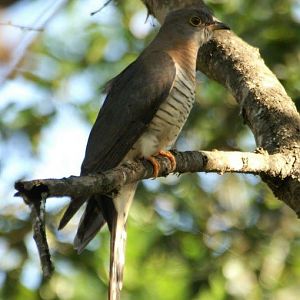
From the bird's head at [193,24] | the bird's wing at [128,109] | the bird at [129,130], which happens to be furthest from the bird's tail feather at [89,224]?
the bird's head at [193,24]

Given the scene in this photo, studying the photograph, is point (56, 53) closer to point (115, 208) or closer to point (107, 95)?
point (107, 95)

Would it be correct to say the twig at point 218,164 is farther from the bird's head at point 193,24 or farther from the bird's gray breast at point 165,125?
the bird's head at point 193,24

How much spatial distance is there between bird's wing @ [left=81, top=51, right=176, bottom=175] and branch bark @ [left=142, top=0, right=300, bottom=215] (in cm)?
24

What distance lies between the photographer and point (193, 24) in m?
3.98

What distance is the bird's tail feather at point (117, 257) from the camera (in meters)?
3.28

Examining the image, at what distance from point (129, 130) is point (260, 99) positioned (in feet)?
2.05

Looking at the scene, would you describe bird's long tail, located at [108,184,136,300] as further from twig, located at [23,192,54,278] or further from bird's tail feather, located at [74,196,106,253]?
twig, located at [23,192,54,278]

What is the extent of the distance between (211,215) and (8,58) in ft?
7.47

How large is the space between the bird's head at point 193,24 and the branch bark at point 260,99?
0.52ft

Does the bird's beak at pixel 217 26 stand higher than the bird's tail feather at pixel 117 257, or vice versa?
the bird's beak at pixel 217 26

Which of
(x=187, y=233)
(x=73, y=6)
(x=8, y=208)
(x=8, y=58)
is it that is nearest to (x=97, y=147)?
(x=8, y=58)

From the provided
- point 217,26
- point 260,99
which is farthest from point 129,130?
point 217,26

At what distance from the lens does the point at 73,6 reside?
5586 mm

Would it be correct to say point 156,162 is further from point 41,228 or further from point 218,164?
point 41,228
